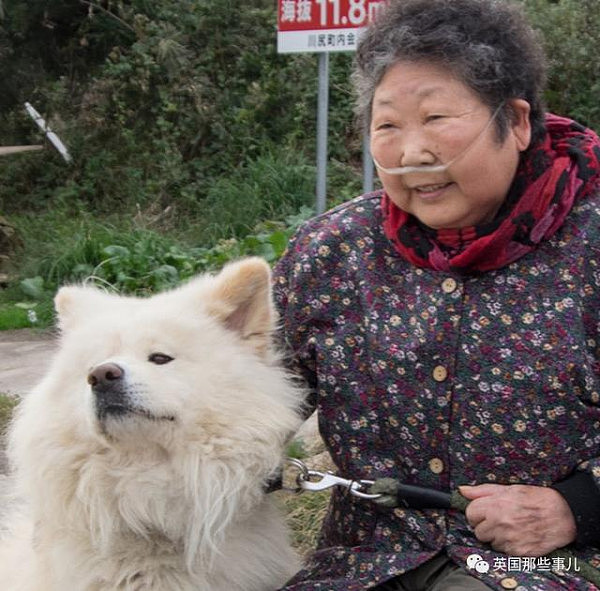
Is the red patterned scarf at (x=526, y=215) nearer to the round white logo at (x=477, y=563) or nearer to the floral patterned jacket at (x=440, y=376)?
the floral patterned jacket at (x=440, y=376)

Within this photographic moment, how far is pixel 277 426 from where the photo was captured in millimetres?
2172

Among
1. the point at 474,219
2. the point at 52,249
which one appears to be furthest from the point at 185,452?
the point at 52,249

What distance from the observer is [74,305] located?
7.79 ft

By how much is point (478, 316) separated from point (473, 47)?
59cm

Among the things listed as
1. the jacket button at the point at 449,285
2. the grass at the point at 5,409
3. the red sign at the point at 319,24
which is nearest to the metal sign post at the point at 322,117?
the red sign at the point at 319,24

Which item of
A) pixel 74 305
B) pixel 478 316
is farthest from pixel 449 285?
pixel 74 305

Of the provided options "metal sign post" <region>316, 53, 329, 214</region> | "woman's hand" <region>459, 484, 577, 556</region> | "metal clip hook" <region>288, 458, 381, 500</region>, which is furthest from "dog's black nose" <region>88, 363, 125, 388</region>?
"metal sign post" <region>316, 53, 329, 214</region>

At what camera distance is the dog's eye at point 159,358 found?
213 cm

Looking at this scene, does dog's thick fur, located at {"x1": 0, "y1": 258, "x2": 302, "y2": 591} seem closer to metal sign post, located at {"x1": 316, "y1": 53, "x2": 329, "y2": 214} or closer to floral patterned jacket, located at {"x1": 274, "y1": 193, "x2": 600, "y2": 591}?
floral patterned jacket, located at {"x1": 274, "y1": 193, "x2": 600, "y2": 591}

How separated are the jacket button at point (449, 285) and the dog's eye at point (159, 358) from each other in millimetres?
647

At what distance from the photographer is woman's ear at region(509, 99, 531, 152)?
218cm

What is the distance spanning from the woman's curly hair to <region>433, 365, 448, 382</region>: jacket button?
0.54 m

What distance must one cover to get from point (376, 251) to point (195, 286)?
1.47 ft

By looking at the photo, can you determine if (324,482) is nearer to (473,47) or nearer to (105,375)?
(105,375)
